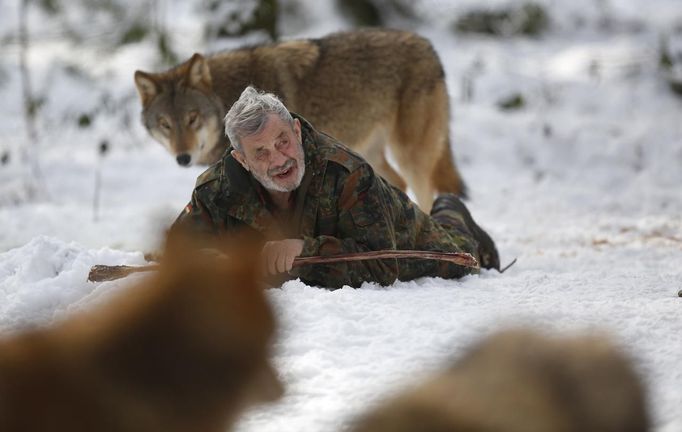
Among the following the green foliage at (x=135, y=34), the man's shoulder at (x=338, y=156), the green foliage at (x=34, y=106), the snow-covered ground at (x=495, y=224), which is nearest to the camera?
the snow-covered ground at (x=495, y=224)

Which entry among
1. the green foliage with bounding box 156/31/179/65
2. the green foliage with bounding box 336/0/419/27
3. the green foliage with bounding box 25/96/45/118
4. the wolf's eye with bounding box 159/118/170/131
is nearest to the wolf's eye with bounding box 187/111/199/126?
the wolf's eye with bounding box 159/118/170/131

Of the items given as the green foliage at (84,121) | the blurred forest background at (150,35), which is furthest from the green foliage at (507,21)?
the green foliage at (84,121)

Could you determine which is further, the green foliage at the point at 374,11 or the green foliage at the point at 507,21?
the green foliage at the point at 507,21

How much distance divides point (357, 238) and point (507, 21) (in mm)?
10752

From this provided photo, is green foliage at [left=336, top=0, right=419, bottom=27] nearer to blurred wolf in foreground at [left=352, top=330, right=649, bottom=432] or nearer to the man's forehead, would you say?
the man's forehead

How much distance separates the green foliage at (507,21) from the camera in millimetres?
12789

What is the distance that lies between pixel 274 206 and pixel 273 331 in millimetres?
2128

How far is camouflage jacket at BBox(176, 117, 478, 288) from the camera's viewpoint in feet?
10.3

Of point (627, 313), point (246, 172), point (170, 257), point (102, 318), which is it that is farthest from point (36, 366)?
point (246, 172)

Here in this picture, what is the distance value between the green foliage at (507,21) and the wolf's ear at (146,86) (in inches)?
321

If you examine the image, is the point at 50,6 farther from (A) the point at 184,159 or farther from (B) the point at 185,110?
(A) the point at 184,159

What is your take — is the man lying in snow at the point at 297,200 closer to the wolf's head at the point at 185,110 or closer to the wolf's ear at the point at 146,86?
the wolf's head at the point at 185,110

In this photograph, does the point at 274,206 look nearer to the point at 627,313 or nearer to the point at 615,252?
the point at 627,313

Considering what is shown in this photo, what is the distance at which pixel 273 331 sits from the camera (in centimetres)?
126
